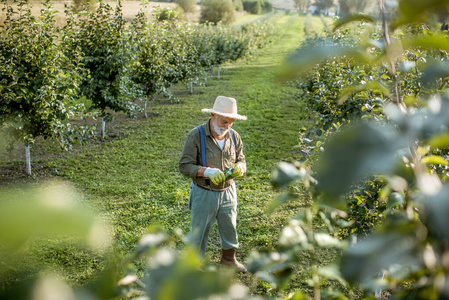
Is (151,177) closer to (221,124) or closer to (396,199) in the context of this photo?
(221,124)

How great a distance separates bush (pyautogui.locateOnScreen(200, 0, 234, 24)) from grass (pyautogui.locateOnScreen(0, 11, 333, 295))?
149ft

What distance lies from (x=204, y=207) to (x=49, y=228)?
3.25 meters

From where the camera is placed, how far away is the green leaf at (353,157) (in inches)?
17.1

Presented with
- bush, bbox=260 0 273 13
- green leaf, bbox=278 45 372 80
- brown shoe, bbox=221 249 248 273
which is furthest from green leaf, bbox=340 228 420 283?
bush, bbox=260 0 273 13

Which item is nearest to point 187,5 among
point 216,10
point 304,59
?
point 216,10

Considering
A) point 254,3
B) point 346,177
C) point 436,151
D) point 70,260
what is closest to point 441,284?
point 346,177

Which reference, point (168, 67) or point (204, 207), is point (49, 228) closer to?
point (204, 207)

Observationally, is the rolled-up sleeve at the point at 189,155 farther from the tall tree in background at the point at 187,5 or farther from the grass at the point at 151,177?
the tall tree in background at the point at 187,5

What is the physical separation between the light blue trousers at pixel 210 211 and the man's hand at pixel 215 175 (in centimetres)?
27

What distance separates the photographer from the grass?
445cm

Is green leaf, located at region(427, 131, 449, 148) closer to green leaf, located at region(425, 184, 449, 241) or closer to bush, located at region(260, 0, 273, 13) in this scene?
green leaf, located at region(425, 184, 449, 241)

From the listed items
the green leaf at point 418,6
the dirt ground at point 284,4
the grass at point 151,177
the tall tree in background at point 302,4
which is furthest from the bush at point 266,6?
the green leaf at point 418,6

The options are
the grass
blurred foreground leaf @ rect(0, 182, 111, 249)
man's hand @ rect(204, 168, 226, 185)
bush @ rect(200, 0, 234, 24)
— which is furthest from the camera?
bush @ rect(200, 0, 234, 24)

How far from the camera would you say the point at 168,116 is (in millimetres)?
Answer: 11023
